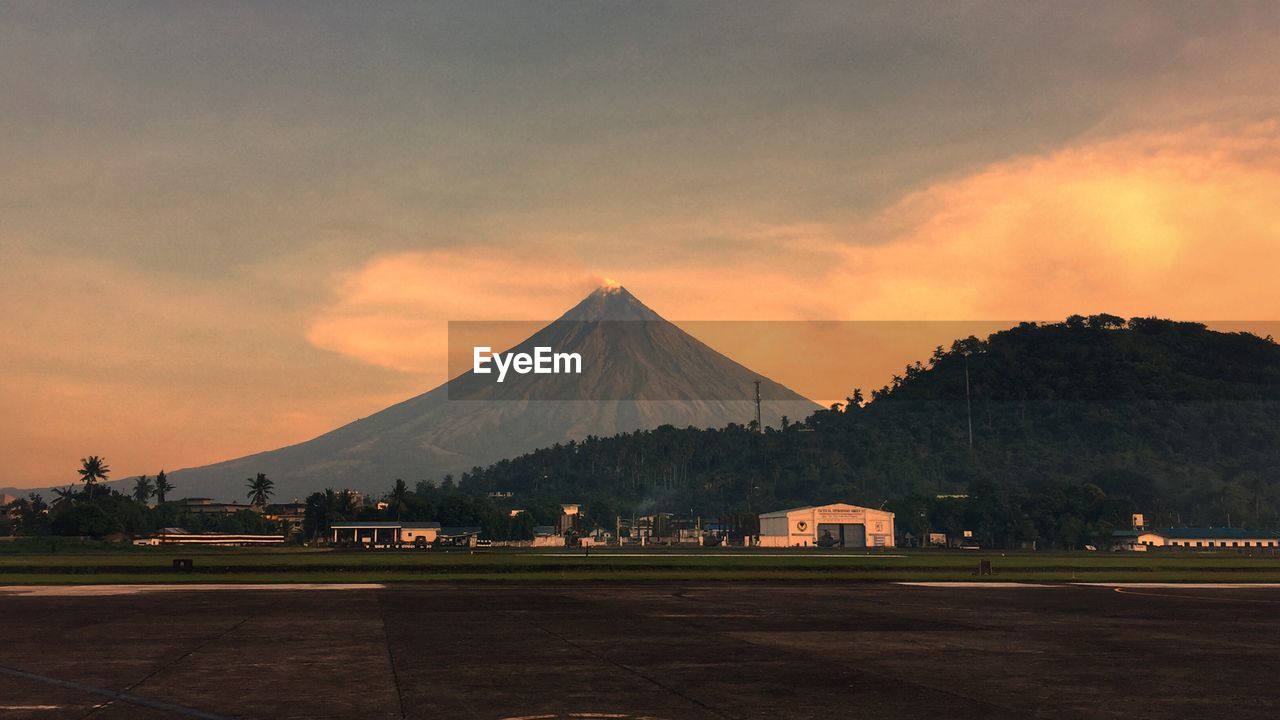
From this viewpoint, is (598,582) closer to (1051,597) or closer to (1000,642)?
(1051,597)

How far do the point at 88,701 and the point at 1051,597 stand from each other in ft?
137

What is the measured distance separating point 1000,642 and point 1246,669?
6.51m

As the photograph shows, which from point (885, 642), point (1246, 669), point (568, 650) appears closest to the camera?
point (1246, 669)

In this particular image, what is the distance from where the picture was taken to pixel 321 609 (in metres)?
40.8

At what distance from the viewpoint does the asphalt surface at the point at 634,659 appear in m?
18.9

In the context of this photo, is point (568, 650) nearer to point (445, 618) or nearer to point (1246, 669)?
point (445, 618)

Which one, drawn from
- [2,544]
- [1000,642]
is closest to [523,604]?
[1000,642]

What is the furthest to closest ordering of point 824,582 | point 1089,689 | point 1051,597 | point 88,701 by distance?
point 824,582 < point 1051,597 < point 1089,689 < point 88,701

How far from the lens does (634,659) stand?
82.6ft

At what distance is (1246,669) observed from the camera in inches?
939

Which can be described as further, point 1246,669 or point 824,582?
point 824,582

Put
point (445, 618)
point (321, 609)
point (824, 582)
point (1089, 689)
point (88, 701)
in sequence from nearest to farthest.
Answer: point (88, 701)
point (1089, 689)
point (445, 618)
point (321, 609)
point (824, 582)

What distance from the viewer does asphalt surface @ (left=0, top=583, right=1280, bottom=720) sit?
18.9 m

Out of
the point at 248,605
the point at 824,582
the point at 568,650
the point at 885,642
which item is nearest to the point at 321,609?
the point at 248,605
